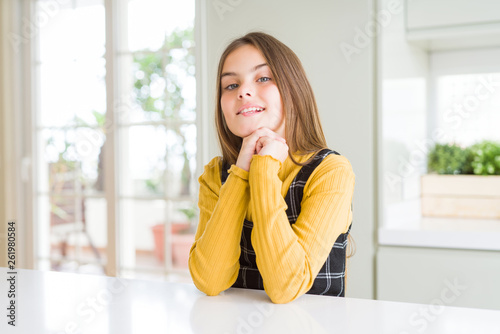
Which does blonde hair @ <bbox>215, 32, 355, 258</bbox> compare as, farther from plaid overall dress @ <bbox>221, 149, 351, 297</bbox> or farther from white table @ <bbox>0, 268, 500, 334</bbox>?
white table @ <bbox>0, 268, 500, 334</bbox>

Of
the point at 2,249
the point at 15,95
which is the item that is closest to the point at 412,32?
the point at 15,95

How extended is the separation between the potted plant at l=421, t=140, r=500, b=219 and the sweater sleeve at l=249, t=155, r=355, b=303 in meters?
1.39

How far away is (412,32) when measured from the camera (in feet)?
6.52

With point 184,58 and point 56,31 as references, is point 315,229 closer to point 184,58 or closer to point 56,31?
point 56,31

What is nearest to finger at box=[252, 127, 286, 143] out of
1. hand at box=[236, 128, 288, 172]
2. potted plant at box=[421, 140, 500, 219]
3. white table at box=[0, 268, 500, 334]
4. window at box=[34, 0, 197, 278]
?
hand at box=[236, 128, 288, 172]

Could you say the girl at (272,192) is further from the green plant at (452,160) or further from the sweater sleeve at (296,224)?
the green plant at (452,160)

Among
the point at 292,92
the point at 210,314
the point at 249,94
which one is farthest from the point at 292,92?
the point at 210,314

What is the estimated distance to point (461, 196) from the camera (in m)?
2.21

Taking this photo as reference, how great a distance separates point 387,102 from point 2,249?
2308 millimetres

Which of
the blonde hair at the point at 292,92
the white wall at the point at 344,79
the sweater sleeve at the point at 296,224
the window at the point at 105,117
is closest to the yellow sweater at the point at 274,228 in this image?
the sweater sleeve at the point at 296,224

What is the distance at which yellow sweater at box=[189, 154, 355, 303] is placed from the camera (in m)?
0.86

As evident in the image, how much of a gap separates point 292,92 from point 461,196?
1.45 m

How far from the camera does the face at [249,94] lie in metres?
1.03

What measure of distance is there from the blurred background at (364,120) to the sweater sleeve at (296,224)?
0.94m
